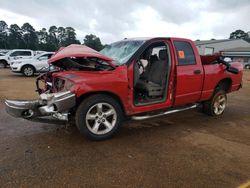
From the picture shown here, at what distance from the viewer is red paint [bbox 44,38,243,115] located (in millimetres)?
3619

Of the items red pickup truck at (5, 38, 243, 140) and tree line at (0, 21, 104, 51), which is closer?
red pickup truck at (5, 38, 243, 140)

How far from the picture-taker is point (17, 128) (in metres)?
4.54

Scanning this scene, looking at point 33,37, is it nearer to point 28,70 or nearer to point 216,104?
point 28,70

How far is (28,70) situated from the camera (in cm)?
1419

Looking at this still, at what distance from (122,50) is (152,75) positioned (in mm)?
979

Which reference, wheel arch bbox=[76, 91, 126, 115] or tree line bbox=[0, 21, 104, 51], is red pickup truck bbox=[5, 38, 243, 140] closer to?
wheel arch bbox=[76, 91, 126, 115]

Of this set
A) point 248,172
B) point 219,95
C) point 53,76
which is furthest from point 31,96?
point 248,172

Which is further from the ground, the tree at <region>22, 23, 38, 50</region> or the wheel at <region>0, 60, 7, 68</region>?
the tree at <region>22, 23, 38, 50</region>

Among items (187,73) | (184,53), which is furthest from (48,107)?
(184,53)

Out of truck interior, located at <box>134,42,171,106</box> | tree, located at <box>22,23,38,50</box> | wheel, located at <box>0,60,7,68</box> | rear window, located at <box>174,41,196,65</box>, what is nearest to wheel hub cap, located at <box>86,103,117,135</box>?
truck interior, located at <box>134,42,171,106</box>

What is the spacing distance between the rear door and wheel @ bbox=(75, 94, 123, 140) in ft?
4.92

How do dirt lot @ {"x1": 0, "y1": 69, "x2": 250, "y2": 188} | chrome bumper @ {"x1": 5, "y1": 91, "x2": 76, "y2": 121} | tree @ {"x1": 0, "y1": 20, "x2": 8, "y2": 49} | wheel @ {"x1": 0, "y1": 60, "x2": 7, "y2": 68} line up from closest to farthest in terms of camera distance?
dirt lot @ {"x1": 0, "y1": 69, "x2": 250, "y2": 188} < chrome bumper @ {"x1": 5, "y1": 91, "x2": 76, "y2": 121} < wheel @ {"x1": 0, "y1": 60, "x2": 7, "y2": 68} < tree @ {"x1": 0, "y1": 20, "x2": 8, "y2": 49}

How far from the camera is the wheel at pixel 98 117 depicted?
3639mm

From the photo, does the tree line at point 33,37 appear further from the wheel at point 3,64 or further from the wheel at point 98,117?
the wheel at point 98,117
